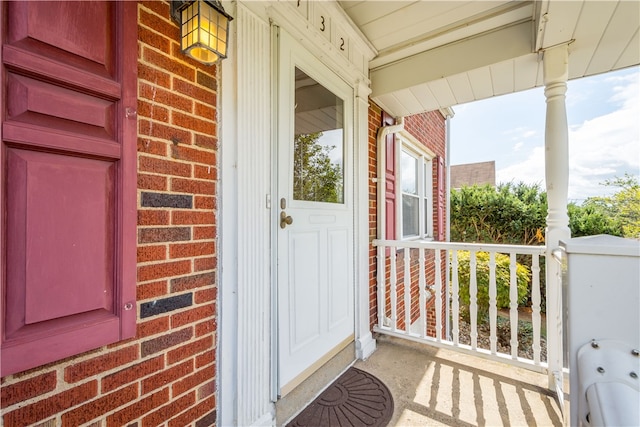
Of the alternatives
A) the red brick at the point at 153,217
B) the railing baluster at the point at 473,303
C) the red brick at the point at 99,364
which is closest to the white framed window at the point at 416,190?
the railing baluster at the point at 473,303

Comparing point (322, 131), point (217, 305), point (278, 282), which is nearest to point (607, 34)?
point (322, 131)

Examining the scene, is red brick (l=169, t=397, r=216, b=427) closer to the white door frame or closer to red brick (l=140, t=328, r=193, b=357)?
the white door frame

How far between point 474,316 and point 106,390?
2.43 m

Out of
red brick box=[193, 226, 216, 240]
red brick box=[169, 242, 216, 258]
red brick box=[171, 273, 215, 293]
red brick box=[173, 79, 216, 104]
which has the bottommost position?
red brick box=[171, 273, 215, 293]

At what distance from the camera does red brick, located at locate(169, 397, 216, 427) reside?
113cm

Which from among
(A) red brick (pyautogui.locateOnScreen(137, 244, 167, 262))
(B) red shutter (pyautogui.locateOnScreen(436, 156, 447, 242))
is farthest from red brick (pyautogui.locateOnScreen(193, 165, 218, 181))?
(B) red shutter (pyautogui.locateOnScreen(436, 156, 447, 242))

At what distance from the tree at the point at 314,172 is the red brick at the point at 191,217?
630 mm

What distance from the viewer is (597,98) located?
6508mm

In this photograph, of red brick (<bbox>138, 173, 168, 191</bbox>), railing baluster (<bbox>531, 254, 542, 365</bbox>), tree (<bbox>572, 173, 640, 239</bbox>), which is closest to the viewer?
red brick (<bbox>138, 173, 168, 191</bbox>)

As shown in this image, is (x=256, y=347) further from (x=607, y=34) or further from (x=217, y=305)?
(x=607, y=34)

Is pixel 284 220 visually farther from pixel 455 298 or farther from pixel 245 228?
pixel 455 298

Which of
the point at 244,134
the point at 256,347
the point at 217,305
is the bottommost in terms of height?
the point at 256,347

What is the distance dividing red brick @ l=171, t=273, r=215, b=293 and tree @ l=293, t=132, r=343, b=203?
2.39 ft

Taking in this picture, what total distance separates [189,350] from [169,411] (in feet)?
0.73
